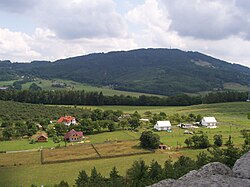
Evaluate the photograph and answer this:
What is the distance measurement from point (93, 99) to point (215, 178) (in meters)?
118

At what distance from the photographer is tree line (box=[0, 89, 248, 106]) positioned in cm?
12131

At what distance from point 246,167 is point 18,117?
83.6 m

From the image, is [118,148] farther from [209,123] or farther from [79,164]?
[209,123]

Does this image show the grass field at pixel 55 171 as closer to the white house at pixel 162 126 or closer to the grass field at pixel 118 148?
the grass field at pixel 118 148

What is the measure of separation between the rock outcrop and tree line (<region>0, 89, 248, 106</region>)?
382ft

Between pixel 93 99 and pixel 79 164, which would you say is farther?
pixel 93 99

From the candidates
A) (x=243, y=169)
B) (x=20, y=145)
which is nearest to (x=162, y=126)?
(x=20, y=145)

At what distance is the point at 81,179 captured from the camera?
3125 centimetres

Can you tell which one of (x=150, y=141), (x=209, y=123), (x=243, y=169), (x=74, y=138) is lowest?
(x=74, y=138)

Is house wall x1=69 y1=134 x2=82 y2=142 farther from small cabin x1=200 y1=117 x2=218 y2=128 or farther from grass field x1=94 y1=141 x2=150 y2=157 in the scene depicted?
small cabin x1=200 y1=117 x2=218 y2=128

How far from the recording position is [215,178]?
737 centimetres

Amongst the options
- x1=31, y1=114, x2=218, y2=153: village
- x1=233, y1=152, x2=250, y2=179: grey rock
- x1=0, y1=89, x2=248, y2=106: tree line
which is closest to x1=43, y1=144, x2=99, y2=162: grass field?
x1=31, y1=114, x2=218, y2=153: village

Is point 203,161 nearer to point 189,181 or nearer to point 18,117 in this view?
point 189,181

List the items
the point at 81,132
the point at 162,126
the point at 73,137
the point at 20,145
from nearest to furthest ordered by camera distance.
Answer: the point at 20,145 < the point at 73,137 < the point at 81,132 < the point at 162,126
